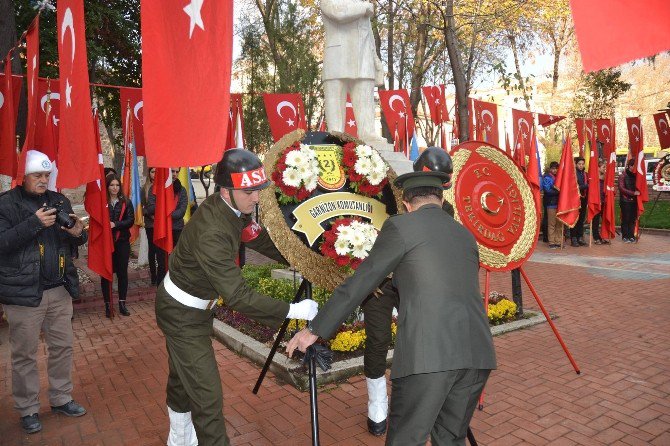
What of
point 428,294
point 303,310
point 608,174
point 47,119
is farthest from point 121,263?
point 608,174

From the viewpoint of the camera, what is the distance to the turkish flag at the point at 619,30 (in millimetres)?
1850

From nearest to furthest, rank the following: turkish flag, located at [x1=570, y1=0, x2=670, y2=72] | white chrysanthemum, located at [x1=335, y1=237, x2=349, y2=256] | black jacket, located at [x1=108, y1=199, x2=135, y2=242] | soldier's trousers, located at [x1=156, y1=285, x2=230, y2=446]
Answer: turkish flag, located at [x1=570, y1=0, x2=670, y2=72] → soldier's trousers, located at [x1=156, y1=285, x2=230, y2=446] → white chrysanthemum, located at [x1=335, y1=237, x2=349, y2=256] → black jacket, located at [x1=108, y1=199, x2=135, y2=242]

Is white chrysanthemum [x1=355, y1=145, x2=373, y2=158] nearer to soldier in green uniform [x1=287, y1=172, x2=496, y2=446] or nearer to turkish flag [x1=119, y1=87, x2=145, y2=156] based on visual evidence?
soldier in green uniform [x1=287, y1=172, x2=496, y2=446]

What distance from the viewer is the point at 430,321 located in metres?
2.42

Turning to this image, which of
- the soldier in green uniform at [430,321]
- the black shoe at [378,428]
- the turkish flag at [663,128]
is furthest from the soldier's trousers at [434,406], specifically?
the turkish flag at [663,128]

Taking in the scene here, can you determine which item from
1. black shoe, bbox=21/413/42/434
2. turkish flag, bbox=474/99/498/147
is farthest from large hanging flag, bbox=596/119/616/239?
black shoe, bbox=21/413/42/434

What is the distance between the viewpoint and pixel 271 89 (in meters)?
21.9

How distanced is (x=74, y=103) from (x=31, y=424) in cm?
257

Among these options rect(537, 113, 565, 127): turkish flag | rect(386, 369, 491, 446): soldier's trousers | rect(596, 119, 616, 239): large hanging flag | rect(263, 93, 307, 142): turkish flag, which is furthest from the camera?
rect(537, 113, 565, 127): turkish flag

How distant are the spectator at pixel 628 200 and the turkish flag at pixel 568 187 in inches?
108

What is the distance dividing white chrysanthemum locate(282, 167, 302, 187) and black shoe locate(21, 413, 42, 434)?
2.78 meters

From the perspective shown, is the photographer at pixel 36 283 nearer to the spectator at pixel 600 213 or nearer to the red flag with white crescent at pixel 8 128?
the red flag with white crescent at pixel 8 128

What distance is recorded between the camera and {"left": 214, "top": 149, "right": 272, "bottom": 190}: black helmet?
117 inches

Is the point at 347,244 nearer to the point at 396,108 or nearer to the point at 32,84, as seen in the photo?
the point at 32,84
